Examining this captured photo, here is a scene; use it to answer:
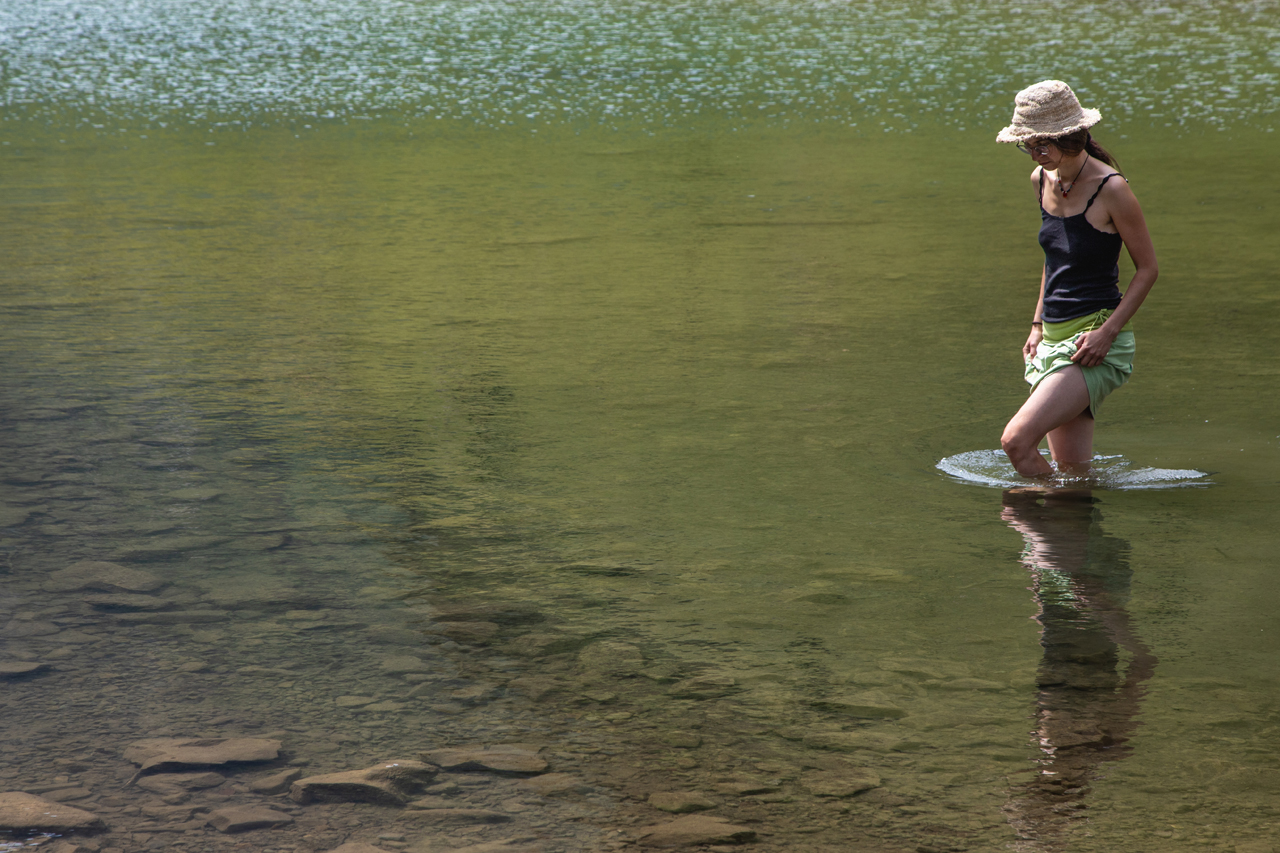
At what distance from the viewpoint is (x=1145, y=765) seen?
3.19 m

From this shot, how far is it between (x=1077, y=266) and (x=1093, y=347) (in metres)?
0.27

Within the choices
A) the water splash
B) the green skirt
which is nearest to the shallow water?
the green skirt

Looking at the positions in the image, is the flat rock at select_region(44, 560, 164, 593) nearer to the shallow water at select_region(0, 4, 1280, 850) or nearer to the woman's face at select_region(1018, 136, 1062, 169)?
the shallow water at select_region(0, 4, 1280, 850)

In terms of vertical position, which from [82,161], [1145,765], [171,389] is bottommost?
[1145,765]

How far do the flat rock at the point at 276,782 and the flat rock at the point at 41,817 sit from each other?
1.06 ft

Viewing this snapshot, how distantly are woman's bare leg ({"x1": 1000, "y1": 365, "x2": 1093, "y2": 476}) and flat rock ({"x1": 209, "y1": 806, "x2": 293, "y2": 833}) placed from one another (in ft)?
9.03

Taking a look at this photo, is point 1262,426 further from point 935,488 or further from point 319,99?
point 319,99

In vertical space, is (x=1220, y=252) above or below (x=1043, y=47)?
below

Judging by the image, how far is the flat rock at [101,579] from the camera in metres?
4.25

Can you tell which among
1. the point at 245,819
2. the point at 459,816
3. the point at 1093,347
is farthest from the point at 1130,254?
the point at 245,819

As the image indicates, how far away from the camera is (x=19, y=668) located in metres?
3.69

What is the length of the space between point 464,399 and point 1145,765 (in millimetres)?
3791

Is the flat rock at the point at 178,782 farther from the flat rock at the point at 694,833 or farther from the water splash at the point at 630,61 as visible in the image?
the water splash at the point at 630,61

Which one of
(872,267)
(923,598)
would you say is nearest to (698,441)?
(923,598)
